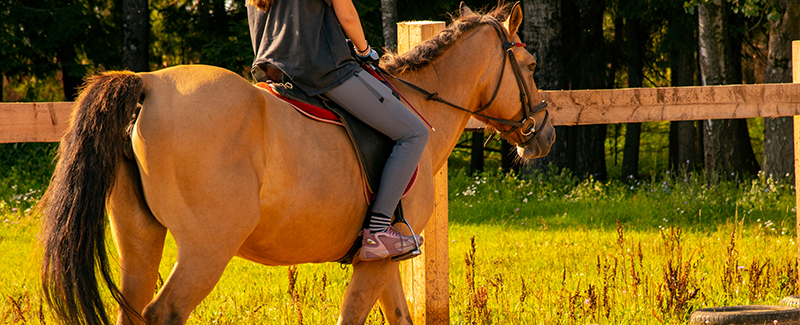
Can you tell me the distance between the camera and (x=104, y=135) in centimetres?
246

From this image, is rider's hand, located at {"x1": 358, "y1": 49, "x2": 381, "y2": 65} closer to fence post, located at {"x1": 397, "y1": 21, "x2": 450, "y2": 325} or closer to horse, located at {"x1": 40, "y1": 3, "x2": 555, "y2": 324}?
horse, located at {"x1": 40, "y1": 3, "x2": 555, "y2": 324}

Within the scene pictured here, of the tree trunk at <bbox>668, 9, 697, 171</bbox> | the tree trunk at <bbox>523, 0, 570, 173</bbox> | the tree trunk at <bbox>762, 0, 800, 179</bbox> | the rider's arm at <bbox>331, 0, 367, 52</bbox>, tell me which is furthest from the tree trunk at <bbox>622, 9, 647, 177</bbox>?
the rider's arm at <bbox>331, 0, 367, 52</bbox>

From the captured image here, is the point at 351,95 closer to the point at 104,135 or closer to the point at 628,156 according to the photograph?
the point at 104,135

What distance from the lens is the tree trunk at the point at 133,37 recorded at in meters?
13.9

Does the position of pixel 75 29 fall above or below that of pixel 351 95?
above

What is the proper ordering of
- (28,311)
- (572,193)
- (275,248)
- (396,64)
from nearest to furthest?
1. (275,248)
2. (396,64)
3. (28,311)
4. (572,193)

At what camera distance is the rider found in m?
2.92

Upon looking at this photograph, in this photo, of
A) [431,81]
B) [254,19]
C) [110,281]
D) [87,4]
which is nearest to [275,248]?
[110,281]

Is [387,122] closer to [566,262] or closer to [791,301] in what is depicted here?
[791,301]

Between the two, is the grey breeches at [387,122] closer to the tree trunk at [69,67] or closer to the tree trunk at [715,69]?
the tree trunk at [715,69]

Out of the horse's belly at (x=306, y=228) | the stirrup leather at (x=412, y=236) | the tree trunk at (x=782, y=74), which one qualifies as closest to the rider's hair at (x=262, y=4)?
the horse's belly at (x=306, y=228)

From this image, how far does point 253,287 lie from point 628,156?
613 inches

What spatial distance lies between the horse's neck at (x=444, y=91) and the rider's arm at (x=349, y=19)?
50 cm

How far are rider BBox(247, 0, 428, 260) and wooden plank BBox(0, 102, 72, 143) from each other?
3.16 feet
